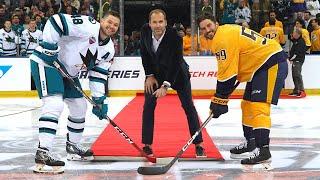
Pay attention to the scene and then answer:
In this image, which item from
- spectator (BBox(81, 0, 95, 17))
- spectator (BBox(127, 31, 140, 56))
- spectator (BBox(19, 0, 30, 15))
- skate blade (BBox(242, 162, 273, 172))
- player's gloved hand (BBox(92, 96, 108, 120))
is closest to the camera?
skate blade (BBox(242, 162, 273, 172))

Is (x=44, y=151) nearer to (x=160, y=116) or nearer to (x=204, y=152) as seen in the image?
(x=204, y=152)

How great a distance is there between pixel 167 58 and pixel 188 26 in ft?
26.3

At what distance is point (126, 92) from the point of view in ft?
34.7

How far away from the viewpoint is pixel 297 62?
1047 centimetres

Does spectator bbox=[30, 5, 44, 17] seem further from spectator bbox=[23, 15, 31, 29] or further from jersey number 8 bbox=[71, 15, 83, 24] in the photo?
jersey number 8 bbox=[71, 15, 83, 24]

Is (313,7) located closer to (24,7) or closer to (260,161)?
(24,7)

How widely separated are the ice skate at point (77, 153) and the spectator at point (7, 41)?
670 centimetres

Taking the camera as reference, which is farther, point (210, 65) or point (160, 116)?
point (210, 65)

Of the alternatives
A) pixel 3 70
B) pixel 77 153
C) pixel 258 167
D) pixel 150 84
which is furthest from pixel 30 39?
pixel 258 167

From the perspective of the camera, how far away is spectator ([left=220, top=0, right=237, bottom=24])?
1248 cm

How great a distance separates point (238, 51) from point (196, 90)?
6.31m

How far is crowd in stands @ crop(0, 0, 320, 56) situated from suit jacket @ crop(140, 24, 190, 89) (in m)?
5.84

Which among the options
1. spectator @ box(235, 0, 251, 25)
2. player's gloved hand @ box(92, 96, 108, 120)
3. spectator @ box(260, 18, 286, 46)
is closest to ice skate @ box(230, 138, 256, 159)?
player's gloved hand @ box(92, 96, 108, 120)

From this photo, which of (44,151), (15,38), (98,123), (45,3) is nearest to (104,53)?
(44,151)
